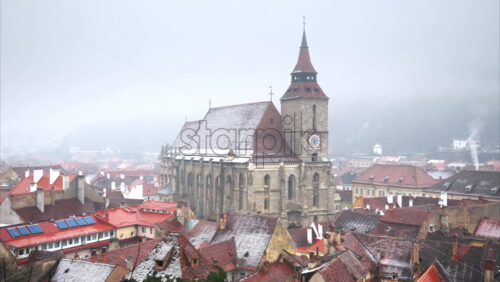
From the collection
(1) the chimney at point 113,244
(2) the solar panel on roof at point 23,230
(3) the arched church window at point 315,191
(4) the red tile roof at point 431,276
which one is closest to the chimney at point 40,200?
(2) the solar panel on roof at point 23,230

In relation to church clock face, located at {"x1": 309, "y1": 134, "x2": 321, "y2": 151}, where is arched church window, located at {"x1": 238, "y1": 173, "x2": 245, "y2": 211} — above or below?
below

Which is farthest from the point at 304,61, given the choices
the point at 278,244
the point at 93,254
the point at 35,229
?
the point at 35,229

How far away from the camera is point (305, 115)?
63.7m

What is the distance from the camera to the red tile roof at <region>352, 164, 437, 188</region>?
83.7 metres

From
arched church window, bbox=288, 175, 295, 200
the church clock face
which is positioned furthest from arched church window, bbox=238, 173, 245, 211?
the church clock face

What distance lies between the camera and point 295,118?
64.0 metres

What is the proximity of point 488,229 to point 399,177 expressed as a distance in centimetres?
4064

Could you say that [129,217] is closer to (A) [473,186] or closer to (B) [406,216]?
(B) [406,216]

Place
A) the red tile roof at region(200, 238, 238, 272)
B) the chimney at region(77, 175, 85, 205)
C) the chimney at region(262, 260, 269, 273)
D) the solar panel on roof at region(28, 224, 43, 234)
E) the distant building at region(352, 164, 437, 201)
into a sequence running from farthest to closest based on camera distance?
the distant building at region(352, 164, 437, 201) → the chimney at region(77, 175, 85, 205) → the solar panel on roof at region(28, 224, 43, 234) → the red tile roof at region(200, 238, 238, 272) → the chimney at region(262, 260, 269, 273)

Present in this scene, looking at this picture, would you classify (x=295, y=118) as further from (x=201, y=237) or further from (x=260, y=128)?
(x=201, y=237)

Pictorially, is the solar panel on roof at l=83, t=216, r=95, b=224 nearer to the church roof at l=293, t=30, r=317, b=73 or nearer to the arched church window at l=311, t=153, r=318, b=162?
the arched church window at l=311, t=153, r=318, b=162

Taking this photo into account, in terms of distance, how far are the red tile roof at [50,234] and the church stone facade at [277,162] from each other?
651 inches

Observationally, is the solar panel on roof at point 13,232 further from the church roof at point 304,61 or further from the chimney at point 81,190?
the church roof at point 304,61

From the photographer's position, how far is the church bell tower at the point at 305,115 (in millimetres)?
63500
